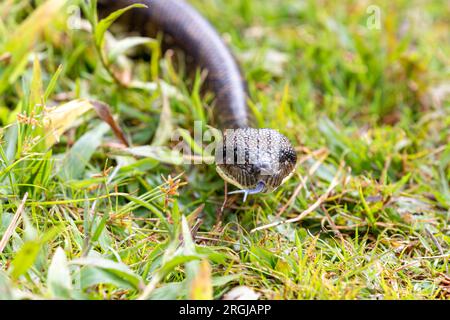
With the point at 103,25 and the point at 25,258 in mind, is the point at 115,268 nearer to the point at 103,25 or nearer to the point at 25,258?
the point at 25,258

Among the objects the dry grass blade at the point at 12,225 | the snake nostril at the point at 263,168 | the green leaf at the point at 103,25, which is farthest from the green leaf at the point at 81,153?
the snake nostril at the point at 263,168

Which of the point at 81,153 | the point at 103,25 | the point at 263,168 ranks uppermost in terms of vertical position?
the point at 103,25

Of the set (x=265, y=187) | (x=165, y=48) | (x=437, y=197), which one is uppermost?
(x=165, y=48)

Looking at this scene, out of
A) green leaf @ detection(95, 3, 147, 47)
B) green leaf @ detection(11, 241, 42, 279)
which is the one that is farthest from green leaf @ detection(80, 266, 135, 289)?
green leaf @ detection(95, 3, 147, 47)

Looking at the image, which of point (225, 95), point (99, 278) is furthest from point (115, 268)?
point (225, 95)

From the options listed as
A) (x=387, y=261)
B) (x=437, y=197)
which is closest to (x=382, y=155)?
(x=437, y=197)
